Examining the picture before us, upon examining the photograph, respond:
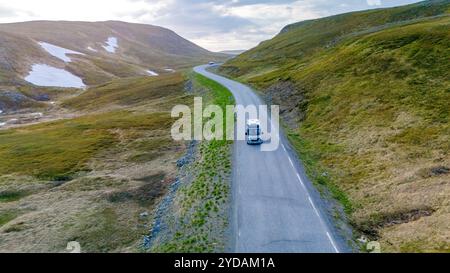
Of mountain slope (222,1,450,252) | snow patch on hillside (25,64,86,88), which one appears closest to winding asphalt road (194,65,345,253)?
mountain slope (222,1,450,252)

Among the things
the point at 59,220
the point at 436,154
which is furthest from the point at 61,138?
the point at 436,154

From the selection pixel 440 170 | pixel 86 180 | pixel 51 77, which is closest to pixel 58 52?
pixel 51 77

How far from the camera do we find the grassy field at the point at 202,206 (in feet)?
76.5

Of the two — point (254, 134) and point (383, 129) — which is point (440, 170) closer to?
point (383, 129)

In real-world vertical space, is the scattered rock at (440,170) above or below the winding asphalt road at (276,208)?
above

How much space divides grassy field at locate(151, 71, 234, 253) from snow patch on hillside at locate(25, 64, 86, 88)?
117m

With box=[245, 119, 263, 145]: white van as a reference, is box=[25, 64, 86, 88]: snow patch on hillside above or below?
above

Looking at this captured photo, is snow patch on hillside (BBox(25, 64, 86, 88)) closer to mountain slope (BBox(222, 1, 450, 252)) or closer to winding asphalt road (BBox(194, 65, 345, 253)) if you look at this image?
mountain slope (BBox(222, 1, 450, 252))

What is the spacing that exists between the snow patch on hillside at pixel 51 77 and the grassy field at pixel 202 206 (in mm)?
117367

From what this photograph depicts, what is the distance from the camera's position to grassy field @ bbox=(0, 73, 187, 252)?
28.2 meters

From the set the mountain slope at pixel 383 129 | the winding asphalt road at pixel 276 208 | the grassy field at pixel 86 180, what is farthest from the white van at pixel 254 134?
the grassy field at pixel 86 180

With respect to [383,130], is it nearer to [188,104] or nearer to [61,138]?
[188,104]

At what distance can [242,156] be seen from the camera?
37.2m

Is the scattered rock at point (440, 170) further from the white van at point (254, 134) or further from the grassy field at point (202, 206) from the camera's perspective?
the white van at point (254, 134)
